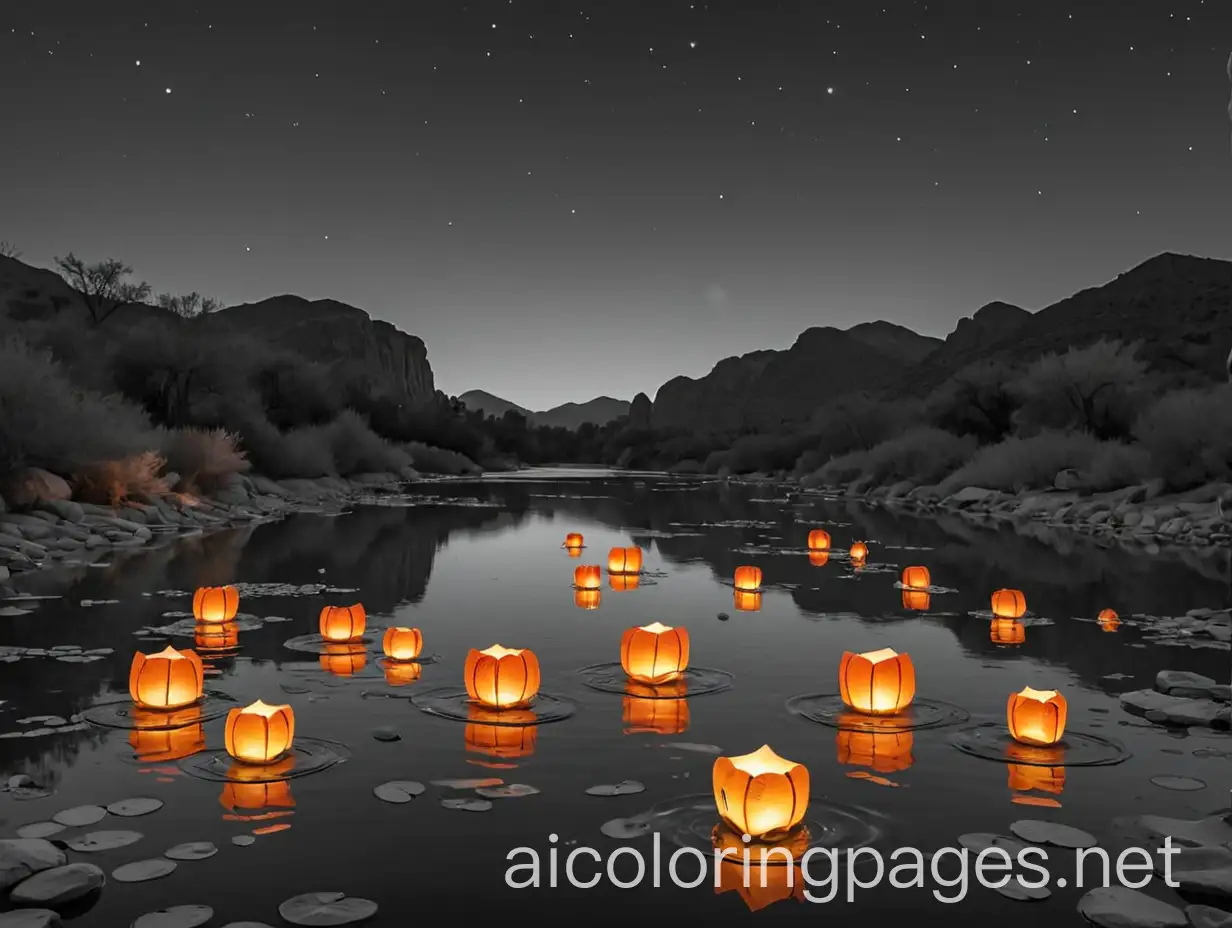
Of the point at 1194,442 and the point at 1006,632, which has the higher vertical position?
the point at 1194,442

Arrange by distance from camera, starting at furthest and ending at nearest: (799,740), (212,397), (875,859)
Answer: (212,397) < (799,740) < (875,859)

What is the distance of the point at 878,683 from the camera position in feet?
19.2

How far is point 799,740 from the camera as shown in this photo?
17.8 feet

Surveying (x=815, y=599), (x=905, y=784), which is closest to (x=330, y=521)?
(x=815, y=599)

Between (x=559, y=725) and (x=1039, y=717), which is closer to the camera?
(x=1039, y=717)

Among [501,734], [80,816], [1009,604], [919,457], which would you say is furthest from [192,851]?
[919,457]

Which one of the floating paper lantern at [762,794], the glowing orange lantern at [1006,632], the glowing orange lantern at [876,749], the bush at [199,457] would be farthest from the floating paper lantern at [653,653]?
the bush at [199,457]

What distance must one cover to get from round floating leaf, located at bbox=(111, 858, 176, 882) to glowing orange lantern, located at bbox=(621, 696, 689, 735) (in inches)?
101

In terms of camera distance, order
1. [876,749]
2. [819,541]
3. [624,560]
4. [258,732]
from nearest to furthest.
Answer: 1. [258,732]
2. [876,749]
3. [624,560]
4. [819,541]

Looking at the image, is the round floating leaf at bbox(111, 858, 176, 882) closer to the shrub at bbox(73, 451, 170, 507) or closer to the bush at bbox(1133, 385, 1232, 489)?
the shrub at bbox(73, 451, 170, 507)

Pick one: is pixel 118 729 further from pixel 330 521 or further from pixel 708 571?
pixel 330 521

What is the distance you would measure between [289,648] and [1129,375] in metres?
30.8

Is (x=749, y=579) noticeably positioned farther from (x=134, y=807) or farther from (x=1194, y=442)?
(x=1194, y=442)

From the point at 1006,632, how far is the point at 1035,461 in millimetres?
20324
